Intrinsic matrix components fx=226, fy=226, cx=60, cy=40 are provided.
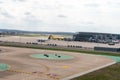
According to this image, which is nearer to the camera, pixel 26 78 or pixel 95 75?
pixel 26 78

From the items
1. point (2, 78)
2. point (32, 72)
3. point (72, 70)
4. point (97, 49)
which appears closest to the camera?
point (2, 78)

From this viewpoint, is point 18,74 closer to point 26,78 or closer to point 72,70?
point 26,78

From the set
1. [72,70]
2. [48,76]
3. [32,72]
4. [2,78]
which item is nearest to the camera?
[2,78]

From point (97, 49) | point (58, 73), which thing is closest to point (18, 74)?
point (58, 73)

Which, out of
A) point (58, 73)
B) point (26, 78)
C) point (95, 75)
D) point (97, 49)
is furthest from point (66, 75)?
point (97, 49)

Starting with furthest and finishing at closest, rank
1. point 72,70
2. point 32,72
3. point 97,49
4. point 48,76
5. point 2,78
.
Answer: point 97,49 < point 72,70 < point 32,72 < point 48,76 < point 2,78

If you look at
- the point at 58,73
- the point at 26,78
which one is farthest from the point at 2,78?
the point at 58,73

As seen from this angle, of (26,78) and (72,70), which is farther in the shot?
(72,70)

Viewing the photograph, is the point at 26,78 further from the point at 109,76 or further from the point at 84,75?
the point at 109,76
